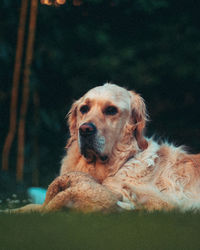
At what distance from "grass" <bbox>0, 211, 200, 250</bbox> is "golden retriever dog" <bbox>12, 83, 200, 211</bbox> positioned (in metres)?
0.32

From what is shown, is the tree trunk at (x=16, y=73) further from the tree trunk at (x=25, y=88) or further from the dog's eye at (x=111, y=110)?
the dog's eye at (x=111, y=110)

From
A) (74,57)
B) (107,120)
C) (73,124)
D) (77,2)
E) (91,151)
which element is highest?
(77,2)

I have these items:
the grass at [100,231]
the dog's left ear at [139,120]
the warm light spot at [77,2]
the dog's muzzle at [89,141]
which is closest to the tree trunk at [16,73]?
the warm light spot at [77,2]

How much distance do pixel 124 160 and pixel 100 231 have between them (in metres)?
1.32

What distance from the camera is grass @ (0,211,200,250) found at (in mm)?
2732

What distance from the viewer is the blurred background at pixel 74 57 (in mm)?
6723

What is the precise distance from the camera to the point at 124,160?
14.0 ft

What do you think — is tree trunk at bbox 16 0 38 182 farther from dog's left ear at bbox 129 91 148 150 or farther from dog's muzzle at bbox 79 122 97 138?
dog's muzzle at bbox 79 122 97 138

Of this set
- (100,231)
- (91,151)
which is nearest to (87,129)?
(91,151)

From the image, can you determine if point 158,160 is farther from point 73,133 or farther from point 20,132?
point 20,132

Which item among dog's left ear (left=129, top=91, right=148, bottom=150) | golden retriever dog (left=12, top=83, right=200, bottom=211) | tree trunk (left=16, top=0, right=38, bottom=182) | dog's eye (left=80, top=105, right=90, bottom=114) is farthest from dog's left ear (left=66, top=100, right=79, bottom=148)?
tree trunk (left=16, top=0, right=38, bottom=182)

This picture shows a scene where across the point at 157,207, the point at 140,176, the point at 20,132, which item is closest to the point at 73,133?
the point at 140,176

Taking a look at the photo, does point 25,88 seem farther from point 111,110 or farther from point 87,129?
point 87,129

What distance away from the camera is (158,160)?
4.38 m
